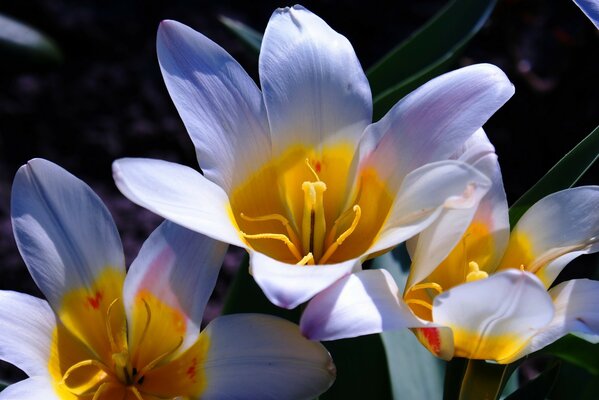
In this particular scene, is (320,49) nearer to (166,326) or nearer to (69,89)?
(166,326)

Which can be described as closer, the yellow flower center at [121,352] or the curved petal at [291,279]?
the curved petal at [291,279]

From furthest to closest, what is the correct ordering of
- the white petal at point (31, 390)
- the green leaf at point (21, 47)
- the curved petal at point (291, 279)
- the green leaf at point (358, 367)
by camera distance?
1. the green leaf at point (21, 47)
2. the green leaf at point (358, 367)
3. the white petal at point (31, 390)
4. the curved petal at point (291, 279)

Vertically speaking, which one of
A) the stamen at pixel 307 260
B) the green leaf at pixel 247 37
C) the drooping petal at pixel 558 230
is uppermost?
the green leaf at pixel 247 37

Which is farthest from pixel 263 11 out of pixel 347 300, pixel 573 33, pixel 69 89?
pixel 347 300

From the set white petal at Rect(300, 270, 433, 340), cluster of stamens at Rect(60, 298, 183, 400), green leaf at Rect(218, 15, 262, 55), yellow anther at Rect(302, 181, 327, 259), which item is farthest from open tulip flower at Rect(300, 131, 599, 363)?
green leaf at Rect(218, 15, 262, 55)

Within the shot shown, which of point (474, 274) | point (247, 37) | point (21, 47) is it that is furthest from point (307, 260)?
point (21, 47)

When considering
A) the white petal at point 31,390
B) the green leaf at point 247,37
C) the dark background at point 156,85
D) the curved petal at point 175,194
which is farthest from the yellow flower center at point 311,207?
the dark background at point 156,85

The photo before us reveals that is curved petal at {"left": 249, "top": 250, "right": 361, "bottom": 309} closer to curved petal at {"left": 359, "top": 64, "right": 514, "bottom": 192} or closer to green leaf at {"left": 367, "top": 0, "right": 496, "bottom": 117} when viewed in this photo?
curved petal at {"left": 359, "top": 64, "right": 514, "bottom": 192}

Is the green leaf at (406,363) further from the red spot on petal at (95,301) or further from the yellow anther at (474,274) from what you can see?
the red spot on petal at (95,301)
